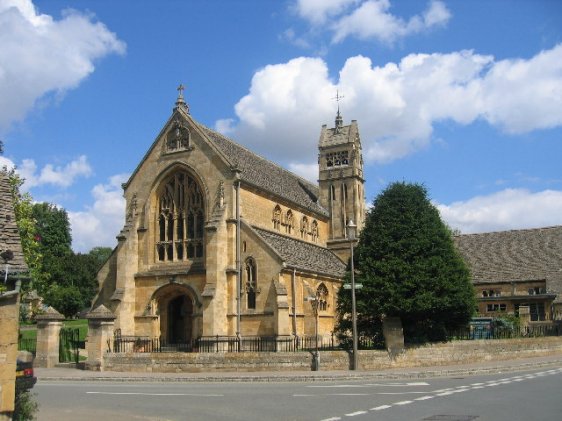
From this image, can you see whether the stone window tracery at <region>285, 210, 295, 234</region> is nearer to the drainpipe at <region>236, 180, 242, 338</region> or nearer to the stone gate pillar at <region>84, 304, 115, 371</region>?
the drainpipe at <region>236, 180, 242, 338</region>

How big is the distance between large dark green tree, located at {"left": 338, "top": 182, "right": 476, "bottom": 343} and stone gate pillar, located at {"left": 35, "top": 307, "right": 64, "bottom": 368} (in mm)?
15517

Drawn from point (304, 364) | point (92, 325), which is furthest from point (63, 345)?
point (304, 364)

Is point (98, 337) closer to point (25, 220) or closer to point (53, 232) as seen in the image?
point (25, 220)

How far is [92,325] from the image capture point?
31.1 meters

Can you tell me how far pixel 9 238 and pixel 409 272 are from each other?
21024 millimetres

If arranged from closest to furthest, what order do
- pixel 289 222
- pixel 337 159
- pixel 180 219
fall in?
pixel 180 219 < pixel 289 222 < pixel 337 159

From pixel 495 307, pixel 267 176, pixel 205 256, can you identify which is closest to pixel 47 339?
pixel 205 256

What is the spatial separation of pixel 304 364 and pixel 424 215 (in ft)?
33.3

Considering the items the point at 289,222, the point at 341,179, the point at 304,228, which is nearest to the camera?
the point at 289,222

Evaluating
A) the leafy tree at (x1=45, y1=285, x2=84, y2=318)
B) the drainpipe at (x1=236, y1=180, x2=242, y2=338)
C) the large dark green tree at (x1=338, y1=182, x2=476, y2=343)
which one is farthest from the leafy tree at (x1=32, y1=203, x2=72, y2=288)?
the large dark green tree at (x1=338, y1=182, x2=476, y2=343)

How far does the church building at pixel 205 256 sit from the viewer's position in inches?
1428

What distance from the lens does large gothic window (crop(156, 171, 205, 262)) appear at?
39219mm

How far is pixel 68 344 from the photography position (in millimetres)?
35250

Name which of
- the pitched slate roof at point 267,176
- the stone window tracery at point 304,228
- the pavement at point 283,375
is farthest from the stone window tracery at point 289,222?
the pavement at point 283,375
